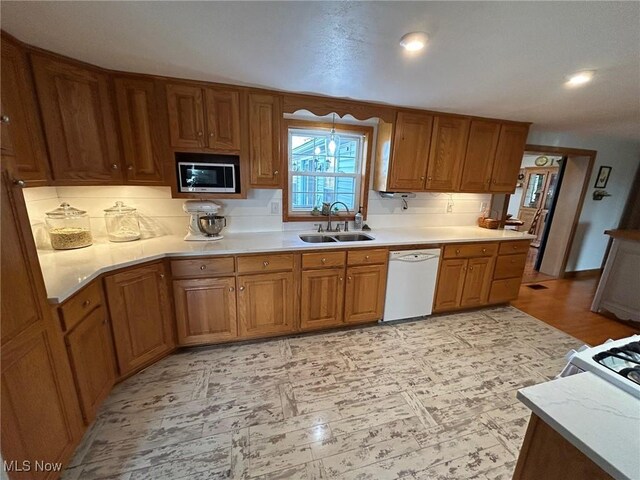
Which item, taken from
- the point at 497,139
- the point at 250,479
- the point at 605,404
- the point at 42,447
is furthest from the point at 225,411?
the point at 497,139

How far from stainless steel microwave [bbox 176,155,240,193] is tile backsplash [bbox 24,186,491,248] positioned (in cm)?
34

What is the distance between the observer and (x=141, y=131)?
2037 mm

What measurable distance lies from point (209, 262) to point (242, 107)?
132cm

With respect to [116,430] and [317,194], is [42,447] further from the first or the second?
[317,194]

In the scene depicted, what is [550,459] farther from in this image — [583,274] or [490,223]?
[583,274]

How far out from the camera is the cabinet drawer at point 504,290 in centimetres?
315

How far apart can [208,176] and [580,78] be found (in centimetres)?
278

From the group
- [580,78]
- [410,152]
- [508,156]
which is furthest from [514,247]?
Answer: [580,78]

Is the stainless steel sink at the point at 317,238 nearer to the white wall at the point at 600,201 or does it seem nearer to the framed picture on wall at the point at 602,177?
the white wall at the point at 600,201

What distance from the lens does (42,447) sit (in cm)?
120

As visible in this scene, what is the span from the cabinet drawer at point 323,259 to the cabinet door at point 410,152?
3.23 feet

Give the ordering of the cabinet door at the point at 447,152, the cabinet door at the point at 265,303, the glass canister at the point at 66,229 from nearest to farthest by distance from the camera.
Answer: the glass canister at the point at 66,229, the cabinet door at the point at 265,303, the cabinet door at the point at 447,152

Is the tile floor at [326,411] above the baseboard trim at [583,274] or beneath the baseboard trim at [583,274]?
beneath

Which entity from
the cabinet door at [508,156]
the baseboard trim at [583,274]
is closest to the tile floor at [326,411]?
the cabinet door at [508,156]
